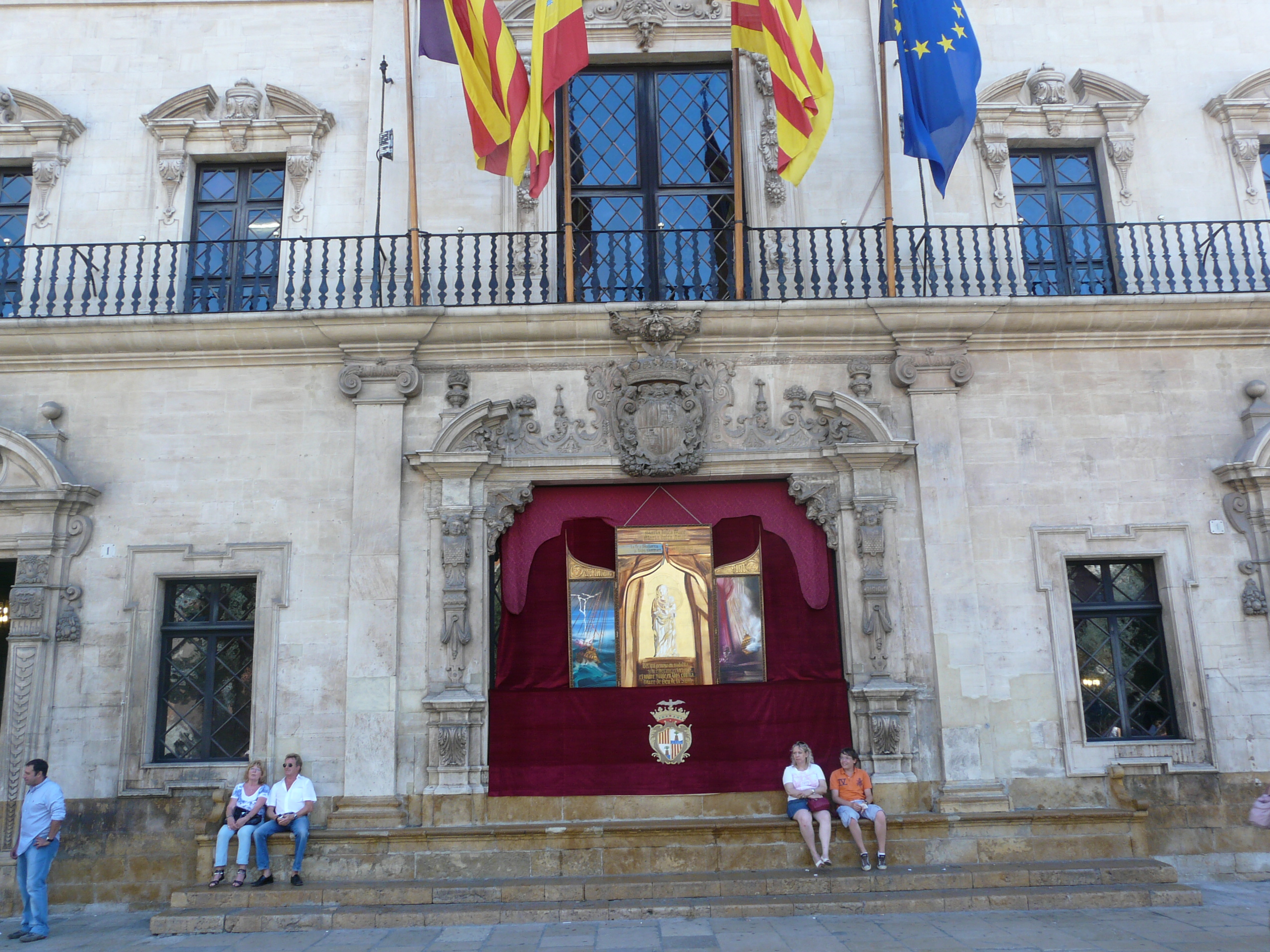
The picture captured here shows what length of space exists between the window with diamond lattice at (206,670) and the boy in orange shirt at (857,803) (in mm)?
5689

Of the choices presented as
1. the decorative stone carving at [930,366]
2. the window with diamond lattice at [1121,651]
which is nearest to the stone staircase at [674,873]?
the window with diamond lattice at [1121,651]

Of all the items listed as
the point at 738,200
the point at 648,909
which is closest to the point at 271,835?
the point at 648,909

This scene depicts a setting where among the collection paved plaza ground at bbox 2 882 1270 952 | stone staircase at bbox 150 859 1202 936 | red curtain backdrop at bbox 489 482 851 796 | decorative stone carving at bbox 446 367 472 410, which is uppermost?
decorative stone carving at bbox 446 367 472 410

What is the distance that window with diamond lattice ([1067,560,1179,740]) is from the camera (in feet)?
31.0

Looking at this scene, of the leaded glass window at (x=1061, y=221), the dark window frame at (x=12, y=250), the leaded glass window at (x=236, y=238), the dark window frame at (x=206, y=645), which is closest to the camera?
the dark window frame at (x=206, y=645)

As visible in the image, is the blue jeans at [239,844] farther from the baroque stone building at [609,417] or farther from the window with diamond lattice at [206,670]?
the window with diamond lattice at [206,670]

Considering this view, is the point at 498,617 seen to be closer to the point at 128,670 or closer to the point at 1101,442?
the point at 128,670

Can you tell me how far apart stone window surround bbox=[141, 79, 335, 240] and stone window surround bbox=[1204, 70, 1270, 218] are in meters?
10.4

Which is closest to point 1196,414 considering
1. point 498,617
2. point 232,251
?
point 498,617

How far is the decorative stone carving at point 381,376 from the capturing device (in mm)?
9781

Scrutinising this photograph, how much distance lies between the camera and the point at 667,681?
31.3 feet

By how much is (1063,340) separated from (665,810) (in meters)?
6.38

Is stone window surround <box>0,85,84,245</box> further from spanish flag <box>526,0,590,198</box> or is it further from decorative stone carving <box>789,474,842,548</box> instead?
decorative stone carving <box>789,474,842,548</box>

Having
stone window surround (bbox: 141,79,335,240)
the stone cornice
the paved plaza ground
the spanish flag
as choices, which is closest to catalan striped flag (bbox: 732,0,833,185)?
the stone cornice
